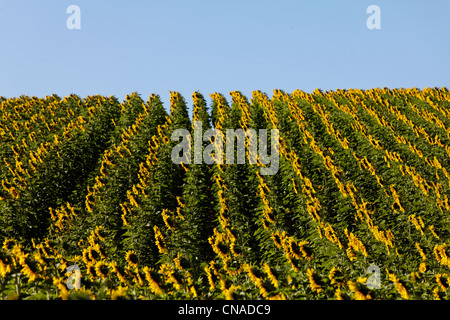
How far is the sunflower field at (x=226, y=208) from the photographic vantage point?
6.95 meters

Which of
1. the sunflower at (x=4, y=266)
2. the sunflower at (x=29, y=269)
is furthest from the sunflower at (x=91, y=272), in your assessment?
the sunflower at (x=4, y=266)

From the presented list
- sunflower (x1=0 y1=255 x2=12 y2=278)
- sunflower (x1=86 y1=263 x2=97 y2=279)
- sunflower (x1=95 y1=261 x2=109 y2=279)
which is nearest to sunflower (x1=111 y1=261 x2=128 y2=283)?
sunflower (x1=95 y1=261 x2=109 y2=279)

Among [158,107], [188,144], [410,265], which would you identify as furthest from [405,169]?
[158,107]

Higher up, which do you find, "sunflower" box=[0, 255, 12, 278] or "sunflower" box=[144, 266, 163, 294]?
"sunflower" box=[0, 255, 12, 278]

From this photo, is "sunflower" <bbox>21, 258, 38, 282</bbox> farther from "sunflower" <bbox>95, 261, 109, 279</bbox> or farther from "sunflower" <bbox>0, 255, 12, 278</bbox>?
"sunflower" <bbox>95, 261, 109, 279</bbox>

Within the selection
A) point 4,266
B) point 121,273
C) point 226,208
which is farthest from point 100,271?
point 226,208

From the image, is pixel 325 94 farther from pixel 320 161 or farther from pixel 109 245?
pixel 109 245
